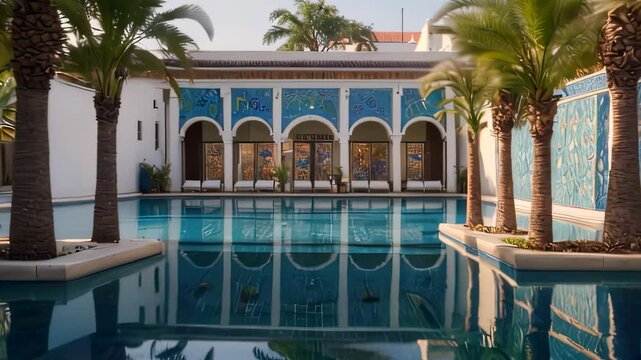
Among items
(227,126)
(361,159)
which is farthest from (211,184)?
(361,159)

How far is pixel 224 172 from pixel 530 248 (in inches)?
866

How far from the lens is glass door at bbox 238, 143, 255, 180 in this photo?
105 ft

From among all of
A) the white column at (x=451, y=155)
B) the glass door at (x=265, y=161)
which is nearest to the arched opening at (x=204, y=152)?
the glass door at (x=265, y=161)

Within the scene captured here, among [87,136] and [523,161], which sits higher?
[87,136]

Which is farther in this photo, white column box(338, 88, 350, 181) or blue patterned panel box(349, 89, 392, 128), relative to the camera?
blue patterned panel box(349, 89, 392, 128)

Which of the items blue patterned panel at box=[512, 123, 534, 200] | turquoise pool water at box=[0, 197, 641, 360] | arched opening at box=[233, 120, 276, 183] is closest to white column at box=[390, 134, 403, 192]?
arched opening at box=[233, 120, 276, 183]

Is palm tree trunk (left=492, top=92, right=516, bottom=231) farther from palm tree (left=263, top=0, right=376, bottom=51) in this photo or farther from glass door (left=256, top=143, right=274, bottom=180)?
palm tree (left=263, top=0, right=376, bottom=51)

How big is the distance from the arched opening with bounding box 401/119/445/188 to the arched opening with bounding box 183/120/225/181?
9.98 metres

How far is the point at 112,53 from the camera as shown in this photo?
392 inches

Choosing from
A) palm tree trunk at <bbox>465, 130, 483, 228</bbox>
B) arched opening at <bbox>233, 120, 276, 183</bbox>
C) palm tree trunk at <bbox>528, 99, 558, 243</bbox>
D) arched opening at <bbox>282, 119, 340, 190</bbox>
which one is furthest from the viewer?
arched opening at <bbox>233, 120, 276, 183</bbox>

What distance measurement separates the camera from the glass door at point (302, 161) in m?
31.8

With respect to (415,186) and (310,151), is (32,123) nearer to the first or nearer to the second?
(415,186)

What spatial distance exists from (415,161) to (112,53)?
79.0ft

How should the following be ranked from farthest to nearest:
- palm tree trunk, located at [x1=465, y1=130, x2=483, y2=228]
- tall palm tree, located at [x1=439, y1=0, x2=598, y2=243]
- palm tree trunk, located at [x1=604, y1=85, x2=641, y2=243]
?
palm tree trunk, located at [x1=465, y1=130, x2=483, y2=228]
tall palm tree, located at [x1=439, y1=0, x2=598, y2=243]
palm tree trunk, located at [x1=604, y1=85, x2=641, y2=243]
